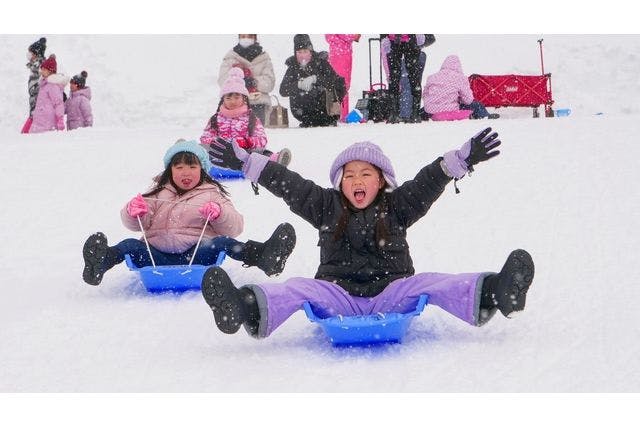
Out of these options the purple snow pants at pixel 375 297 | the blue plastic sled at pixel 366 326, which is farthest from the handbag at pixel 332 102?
the blue plastic sled at pixel 366 326

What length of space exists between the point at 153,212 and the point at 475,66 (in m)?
14.4

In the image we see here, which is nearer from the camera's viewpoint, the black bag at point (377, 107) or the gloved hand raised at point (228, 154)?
the gloved hand raised at point (228, 154)

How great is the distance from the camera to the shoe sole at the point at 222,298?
104 inches

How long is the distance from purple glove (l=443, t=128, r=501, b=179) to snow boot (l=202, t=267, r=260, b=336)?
0.88 m

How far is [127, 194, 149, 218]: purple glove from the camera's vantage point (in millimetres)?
3980

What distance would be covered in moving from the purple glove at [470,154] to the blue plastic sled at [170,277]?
3.93 feet

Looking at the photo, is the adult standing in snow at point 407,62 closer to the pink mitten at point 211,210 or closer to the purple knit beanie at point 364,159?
the pink mitten at point 211,210

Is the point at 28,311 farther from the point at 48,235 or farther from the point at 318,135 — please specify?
the point at 318,135

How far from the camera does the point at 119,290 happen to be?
154 inches

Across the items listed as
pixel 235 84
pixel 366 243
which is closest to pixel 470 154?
pixel 366 243

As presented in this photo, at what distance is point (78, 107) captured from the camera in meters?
12.3

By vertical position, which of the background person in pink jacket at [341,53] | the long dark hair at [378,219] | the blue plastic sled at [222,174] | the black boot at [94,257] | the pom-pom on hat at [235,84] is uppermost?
the background person in pink jacket at [341,53]

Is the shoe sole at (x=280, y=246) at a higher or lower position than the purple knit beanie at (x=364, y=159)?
lower

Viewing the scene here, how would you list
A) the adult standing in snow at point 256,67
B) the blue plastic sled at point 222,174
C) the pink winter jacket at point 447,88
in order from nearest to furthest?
the blue plastic sled at point 222,174 → the adult standing in snow at point 256,67 → the pink winter jacket at point 447,88
